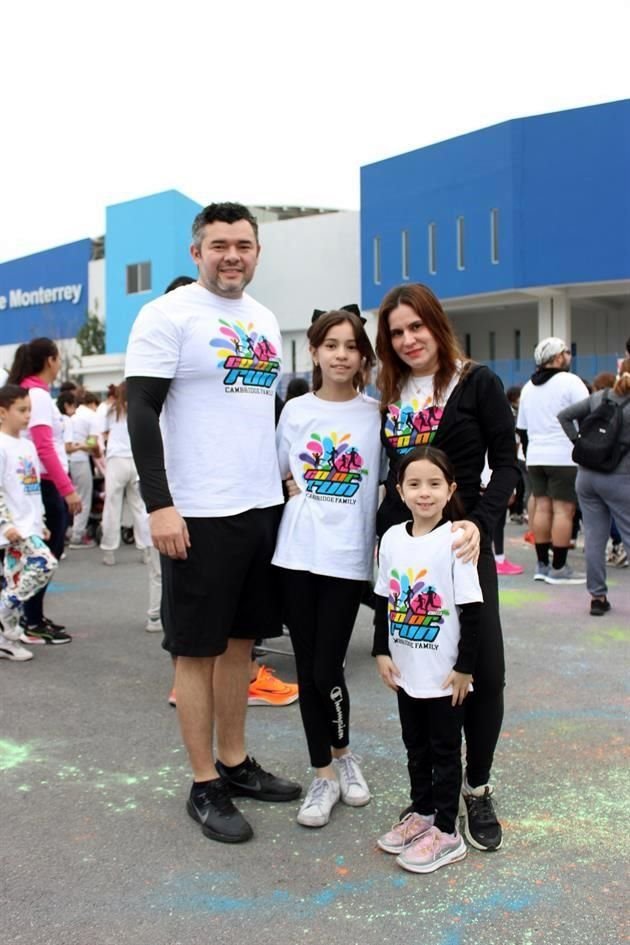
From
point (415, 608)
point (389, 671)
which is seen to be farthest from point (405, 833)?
point (415, 608)

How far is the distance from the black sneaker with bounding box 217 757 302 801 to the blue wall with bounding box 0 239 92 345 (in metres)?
39.0

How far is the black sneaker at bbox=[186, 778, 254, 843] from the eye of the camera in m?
2.96

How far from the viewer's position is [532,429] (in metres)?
7.68

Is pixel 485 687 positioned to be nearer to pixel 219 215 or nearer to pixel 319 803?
pixel 319 803

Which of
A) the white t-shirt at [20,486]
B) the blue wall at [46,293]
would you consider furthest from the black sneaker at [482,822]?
the blue wall at [46,293]

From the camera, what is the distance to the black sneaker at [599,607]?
6.36 metres

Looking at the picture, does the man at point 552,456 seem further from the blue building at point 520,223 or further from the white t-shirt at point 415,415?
the blue building at point 520,223

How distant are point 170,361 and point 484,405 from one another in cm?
109

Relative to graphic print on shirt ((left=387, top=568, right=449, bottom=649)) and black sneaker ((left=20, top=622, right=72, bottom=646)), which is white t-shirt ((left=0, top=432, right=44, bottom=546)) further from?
graphic print on shirt ((left=387, top=568, right=449, bottom=649))

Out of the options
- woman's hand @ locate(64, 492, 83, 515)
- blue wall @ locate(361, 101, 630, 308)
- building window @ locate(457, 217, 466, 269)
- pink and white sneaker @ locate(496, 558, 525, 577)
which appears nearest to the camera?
woman's hand @ locate(64, 492, 83, 515)

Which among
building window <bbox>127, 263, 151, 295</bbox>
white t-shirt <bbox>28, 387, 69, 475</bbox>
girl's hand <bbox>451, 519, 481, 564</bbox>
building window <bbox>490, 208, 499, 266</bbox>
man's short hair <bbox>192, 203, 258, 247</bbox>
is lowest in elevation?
girl's hand <bbox>451, 519, 481, 564</bbox>

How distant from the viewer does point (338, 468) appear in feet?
10.3

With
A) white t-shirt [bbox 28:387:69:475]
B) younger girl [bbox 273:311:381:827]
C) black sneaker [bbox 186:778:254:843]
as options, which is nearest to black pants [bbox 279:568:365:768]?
younger girl [bbox 273:311:381:827]

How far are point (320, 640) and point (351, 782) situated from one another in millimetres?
606
